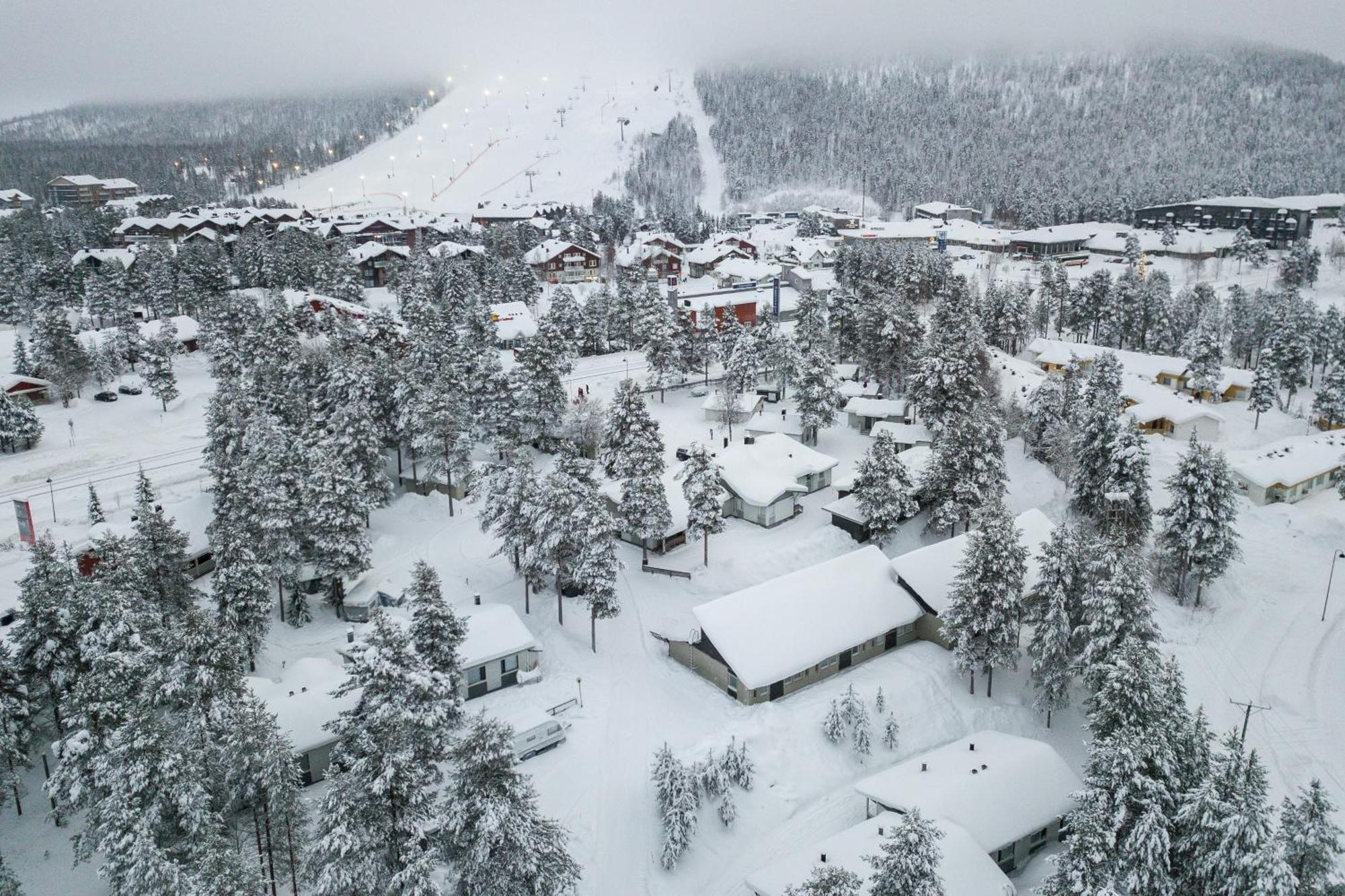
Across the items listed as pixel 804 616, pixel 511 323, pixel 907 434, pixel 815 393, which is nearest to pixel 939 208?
pixel 511 323

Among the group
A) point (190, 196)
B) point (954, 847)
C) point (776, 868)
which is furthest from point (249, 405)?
point (190, 196)

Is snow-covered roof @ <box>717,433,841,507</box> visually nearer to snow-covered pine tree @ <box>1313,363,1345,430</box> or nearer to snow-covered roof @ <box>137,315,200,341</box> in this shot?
snow-covered pine tree @ <box>1313,363,1345,430</box>

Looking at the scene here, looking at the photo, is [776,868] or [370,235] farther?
[370,235]

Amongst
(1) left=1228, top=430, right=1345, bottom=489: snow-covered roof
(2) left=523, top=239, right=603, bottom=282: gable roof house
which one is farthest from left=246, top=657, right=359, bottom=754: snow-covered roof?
(2) left=523, top=239, right=603, bottom=282: gable roof house

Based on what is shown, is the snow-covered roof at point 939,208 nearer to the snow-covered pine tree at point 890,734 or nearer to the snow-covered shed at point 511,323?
the snow-covered shed at point 511,323

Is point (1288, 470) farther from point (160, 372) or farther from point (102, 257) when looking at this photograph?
point (102, 257)

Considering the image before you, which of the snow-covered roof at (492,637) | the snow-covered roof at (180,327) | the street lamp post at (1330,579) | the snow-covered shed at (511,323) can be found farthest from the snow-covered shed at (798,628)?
the snow-covered roof at (180,327)

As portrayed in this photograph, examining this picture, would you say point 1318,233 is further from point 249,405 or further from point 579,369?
point 249,405
